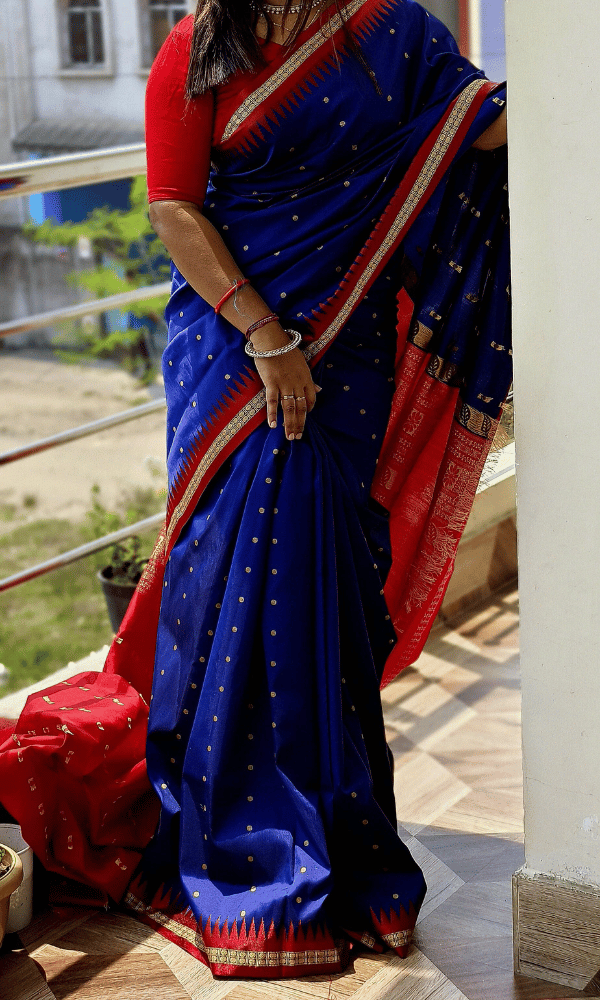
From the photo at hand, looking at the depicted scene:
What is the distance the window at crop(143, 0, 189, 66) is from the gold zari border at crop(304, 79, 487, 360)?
3281 millimetres

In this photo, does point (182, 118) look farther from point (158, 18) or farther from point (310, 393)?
point (158, 18)

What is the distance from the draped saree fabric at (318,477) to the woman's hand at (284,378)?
3 cm

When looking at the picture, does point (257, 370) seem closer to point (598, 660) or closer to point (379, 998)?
point (598, 660)

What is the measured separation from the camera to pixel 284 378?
144 centimetres

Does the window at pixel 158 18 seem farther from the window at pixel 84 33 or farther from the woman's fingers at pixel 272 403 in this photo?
the woman's fingers at pixel 272 403

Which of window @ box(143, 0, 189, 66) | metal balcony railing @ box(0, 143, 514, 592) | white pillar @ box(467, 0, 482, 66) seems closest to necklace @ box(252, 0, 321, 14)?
metal balcony railing @ box(0, 143, 514, 592)

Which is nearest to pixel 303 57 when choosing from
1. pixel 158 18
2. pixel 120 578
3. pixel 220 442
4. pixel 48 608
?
pixel 220 442

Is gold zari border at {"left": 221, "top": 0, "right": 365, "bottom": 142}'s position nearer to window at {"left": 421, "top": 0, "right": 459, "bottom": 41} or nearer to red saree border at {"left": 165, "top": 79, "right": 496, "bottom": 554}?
red saree border at {"left": 165, "top": 79, "right": 496, "bottom": 554}

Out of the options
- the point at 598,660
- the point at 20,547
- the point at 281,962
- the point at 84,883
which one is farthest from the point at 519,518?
the point at 20,547

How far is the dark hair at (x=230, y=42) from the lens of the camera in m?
1.38

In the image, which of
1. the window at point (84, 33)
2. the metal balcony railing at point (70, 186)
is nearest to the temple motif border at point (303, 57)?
the metal balcony railing at point (70, 186)

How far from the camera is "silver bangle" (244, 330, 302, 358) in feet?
4.67

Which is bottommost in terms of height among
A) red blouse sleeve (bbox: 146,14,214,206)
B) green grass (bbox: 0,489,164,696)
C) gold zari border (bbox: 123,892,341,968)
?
green grass (bbox: 0,489,164,696)

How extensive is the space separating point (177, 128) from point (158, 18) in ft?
11.0
